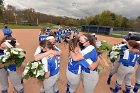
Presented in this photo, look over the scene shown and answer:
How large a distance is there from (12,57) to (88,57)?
1706mm

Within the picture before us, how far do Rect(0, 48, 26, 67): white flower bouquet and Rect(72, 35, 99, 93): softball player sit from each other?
4.30 feet

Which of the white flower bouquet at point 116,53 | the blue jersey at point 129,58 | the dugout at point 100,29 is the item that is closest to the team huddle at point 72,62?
the blue jersey at point 129,58

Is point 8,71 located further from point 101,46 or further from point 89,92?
point 101,46

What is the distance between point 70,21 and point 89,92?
97.8 m

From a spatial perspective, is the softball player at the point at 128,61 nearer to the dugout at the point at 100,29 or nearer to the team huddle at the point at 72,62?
the team huddle at the point at 72,62

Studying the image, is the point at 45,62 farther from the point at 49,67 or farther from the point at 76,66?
the point at 76,66

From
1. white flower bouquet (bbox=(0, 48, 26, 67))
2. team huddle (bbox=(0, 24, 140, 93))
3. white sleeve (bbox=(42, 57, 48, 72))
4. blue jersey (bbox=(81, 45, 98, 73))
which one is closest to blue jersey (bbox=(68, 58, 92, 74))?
team huddle (bbox=(0, 24, 140, 93))

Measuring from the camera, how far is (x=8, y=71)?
4.27m

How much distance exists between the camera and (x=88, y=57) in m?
3.57

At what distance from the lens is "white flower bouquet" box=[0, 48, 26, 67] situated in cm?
382

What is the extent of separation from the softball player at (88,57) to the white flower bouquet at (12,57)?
1.31 meters

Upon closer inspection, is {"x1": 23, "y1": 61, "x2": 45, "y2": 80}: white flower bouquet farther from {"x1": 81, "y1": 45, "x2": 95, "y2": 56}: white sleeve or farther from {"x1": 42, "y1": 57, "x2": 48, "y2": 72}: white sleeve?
{"x1": 81, "y1": 45, "x2": 95, "y2": 56}: white sleeve

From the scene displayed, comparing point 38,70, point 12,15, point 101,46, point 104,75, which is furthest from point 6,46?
point 12,15

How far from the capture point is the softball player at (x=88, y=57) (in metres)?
3.54
